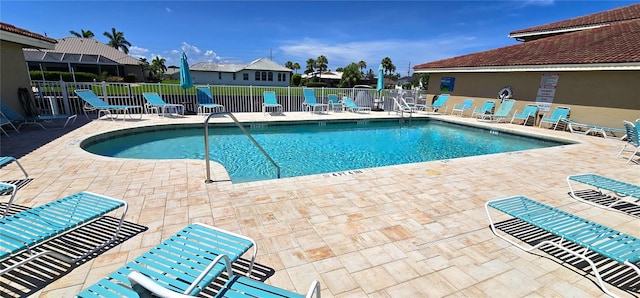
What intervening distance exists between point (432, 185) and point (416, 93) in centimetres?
1223

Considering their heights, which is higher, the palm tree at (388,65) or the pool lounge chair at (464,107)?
the palm tree at (388,65)

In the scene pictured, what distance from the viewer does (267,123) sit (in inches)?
397

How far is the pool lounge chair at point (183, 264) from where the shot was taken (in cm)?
154

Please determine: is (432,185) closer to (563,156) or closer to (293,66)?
(563,156)

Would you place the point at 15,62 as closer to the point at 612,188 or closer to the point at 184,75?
the point at 184,75

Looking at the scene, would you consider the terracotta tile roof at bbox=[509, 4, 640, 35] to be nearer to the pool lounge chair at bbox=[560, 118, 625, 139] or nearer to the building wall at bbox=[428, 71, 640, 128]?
the building wall at bbox=[428, 71, 640, 128]

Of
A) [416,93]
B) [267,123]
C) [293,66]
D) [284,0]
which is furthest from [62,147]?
[293,66]

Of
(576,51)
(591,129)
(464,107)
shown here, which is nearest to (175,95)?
(464,107)

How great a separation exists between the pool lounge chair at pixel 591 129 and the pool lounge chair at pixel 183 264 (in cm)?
1139

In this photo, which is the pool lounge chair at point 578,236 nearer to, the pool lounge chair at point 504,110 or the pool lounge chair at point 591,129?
the pool lounge chair at point 591,129

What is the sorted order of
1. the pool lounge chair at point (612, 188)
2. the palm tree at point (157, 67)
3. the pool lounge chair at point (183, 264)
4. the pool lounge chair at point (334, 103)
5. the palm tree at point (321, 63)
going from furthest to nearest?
1. the palm tree at point (321, 63)
2. the palm tree at point (157, 67)
3. the pool lounge chair at point (334, 103)
4. the pool lounge chair at point (612, 188)
5. the pool lounge chair at point (183, 264)

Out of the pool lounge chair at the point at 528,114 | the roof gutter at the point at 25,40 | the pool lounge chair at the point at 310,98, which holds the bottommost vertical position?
the pool lounge chair at the point at 528,114

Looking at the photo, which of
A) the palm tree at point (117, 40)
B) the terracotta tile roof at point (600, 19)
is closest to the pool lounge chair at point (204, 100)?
the terracotta tile roof at point (600, 19)

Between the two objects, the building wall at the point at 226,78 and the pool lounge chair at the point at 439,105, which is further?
the building wall at the point at 226,78
